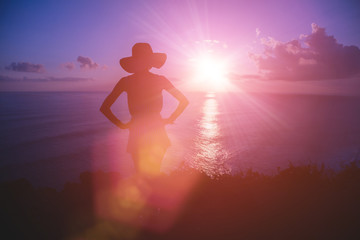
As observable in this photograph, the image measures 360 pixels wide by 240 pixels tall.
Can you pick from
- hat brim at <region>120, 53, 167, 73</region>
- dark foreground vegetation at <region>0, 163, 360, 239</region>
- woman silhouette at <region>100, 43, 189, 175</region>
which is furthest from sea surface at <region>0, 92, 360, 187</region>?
hat brim at <region>120, 53, 167, 73</region>

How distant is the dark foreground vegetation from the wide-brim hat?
104 inches

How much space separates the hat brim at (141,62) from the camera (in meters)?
3.03

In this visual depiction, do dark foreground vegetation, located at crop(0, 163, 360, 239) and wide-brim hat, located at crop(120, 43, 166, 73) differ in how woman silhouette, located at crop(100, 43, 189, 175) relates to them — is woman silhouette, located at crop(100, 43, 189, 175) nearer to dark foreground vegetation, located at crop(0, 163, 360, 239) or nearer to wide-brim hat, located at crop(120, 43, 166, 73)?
wide-brim hat, located at crop(120, 43, 166, 73)

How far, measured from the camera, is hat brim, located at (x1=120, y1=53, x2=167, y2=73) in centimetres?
303

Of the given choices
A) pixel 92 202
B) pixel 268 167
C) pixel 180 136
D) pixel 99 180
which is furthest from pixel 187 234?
pixel 180 136

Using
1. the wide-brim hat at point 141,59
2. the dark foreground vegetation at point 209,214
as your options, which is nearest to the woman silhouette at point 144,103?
the wide-brim hat at point 141,59

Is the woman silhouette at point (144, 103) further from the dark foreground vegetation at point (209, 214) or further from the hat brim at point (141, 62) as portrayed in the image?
the dark foreground vegetation at point (209, 214)

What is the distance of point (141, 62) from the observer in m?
3.04

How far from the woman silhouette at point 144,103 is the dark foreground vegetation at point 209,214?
1.04 m

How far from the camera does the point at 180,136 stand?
29.7 meters

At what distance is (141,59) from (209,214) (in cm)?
300

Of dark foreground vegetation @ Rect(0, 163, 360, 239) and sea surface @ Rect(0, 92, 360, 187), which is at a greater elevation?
dark foreground vegetation @ Rect(0, 163, 360, 239)

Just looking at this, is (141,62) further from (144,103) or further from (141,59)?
(144,103)

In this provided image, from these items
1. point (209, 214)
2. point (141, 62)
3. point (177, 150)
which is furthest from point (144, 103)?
point (177, 150)
